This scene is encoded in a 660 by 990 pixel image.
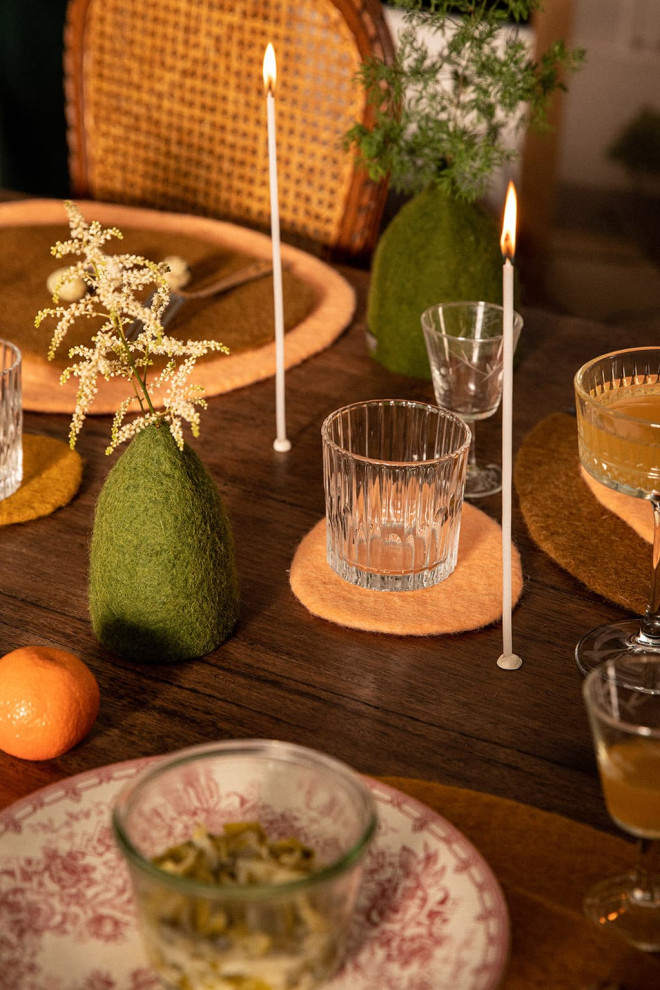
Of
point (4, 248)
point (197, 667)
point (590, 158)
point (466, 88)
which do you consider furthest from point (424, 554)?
point (590, 158)

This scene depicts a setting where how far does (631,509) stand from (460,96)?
488mm

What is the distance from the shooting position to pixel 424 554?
0.93m

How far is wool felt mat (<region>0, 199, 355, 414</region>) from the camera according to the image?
1.26m

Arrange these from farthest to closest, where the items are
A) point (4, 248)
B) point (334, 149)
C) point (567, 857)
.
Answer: point (334, 149) → point (4, 248) → point (567, 857)

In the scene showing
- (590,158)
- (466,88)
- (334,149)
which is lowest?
(590,158)

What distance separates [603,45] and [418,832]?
3975 mm

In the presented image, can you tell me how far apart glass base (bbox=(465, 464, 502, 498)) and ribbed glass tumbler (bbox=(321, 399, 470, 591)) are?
0.39 feet

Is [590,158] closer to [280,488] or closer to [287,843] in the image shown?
[280,488]

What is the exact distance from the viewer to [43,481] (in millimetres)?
1075

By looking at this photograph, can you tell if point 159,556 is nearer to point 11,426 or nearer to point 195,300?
point 11,426

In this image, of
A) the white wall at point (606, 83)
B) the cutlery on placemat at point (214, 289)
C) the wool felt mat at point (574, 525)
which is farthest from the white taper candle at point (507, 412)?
the white wall at point (606, 83)

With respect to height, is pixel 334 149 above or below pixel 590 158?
above

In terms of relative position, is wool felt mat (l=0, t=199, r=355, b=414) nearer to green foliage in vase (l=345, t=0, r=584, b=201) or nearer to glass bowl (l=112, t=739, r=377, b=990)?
green foliage in vase (l=345, t=0, r=584, b=201)

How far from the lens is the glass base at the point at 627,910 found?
2.02ft
